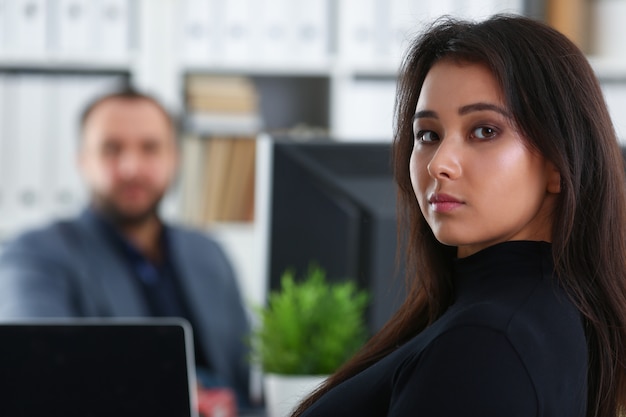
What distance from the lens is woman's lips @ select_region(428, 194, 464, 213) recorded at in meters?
0.78

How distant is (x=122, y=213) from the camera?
2623 mm

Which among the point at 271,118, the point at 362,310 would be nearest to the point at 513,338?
Result: the point at 362,310

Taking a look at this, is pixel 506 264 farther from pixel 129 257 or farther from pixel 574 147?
pixel 129 257

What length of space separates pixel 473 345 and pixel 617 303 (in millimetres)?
187

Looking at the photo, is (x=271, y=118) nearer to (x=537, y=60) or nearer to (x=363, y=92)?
(x=363, y=92)

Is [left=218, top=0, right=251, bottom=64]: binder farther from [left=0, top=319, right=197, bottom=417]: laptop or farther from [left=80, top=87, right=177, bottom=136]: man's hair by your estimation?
[left=0, top=319, right=197, bottom=417]: laptop

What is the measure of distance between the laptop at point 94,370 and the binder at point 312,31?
76.3 inches

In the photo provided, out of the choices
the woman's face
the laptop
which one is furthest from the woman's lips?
the laptop

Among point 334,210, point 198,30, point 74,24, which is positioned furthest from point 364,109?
point 334,210

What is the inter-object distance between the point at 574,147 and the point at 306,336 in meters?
0.77

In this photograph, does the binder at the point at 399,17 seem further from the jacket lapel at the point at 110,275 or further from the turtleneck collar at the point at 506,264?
the turtleneck collar at the point at 506,264

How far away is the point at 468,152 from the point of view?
2.53 ft

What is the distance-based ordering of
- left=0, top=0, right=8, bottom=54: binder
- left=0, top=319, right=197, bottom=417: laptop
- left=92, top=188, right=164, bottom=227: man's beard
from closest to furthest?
left=0, top=319, right=197, bottom=417: laptop < left=92, top=188, right=164, bottom=227: man's beard < left=0, top=0, right=8, bottom=54: binder

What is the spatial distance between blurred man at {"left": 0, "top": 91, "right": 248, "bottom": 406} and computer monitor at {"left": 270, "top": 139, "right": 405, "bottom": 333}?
561mm
